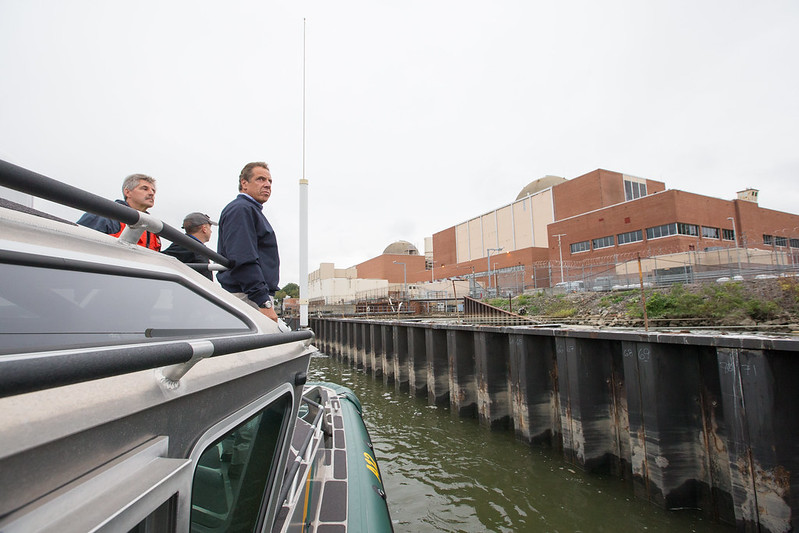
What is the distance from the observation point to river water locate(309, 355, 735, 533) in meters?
5.04

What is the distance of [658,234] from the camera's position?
128 feet

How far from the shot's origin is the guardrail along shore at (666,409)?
13.8 ft

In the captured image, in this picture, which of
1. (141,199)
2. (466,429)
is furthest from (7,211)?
(466,429)

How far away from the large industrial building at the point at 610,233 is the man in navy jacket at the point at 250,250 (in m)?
23.2

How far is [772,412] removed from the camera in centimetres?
417

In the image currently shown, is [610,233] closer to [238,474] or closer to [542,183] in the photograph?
[542,183]

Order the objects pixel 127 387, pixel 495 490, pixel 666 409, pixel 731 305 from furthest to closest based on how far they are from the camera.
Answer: pixel 731 305, pixel 495 490, pixel 666 409, pixel 127 387

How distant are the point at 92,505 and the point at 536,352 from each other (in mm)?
7735

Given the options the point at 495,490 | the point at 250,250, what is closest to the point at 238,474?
the point at 250,250

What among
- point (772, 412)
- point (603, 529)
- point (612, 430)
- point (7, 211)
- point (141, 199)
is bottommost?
point (603, 529)

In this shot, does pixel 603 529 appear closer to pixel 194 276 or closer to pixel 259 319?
pixel 259 319

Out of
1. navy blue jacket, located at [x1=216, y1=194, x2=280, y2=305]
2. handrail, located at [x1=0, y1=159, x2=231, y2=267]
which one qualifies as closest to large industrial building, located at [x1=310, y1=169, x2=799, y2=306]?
navy blue jacket, located at [x1=216, y1=194, x2=280, y2=305]

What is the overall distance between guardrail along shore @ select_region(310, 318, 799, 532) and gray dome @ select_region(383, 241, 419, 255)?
72.9 metres

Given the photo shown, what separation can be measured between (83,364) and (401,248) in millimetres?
81740
